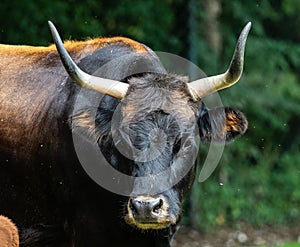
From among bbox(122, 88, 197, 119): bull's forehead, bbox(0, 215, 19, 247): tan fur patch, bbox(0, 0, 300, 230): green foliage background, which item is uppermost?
bbox(0, 215, 19, 247): tan fur patch

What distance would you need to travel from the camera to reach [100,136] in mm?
6957

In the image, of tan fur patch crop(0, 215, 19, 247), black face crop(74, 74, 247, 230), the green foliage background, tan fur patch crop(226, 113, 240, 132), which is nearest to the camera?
tan fur patch crop(0, 215, 19, 247)

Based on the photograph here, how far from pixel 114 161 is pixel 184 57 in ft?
19.6

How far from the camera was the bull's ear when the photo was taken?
7211 mm

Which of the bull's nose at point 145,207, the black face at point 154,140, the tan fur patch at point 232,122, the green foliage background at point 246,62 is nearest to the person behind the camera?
the bull's nose at point 145,207

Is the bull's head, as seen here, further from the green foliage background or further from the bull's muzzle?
the green foliage background

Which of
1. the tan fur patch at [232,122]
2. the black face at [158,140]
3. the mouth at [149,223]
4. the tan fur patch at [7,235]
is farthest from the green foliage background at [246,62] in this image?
the tan fur patch at [7,235]

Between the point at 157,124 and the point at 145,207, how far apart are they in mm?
724

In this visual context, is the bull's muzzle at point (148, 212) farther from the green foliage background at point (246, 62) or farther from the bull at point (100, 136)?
the green foliage background at point (246, 62)

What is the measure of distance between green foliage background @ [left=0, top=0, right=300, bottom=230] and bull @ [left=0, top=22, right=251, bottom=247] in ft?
16.6

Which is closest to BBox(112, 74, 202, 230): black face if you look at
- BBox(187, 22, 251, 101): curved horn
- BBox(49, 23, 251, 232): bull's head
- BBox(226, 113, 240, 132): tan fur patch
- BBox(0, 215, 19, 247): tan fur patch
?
BBox(49, 23, 251, 232): bull's head

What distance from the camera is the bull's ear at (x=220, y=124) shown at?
721 cm

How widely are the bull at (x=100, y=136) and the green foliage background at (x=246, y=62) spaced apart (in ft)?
16.6

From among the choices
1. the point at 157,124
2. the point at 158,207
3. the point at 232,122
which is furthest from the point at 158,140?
the point at 232,122
